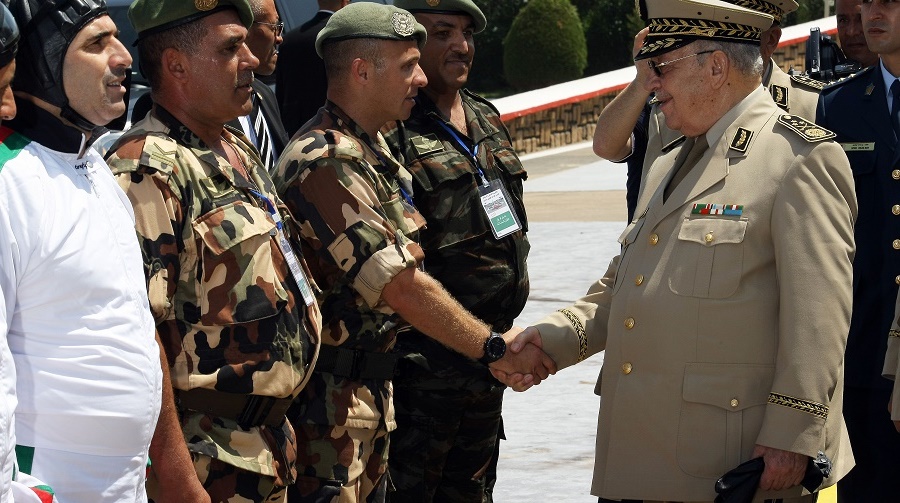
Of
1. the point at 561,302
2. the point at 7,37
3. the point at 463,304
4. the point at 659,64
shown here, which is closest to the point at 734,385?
the point at 659,64

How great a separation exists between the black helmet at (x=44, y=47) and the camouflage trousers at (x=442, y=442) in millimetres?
2407

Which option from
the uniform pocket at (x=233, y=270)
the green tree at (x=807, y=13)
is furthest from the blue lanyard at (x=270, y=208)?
the green tree at (x=807, y=13)

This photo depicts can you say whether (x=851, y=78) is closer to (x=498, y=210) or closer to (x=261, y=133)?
(x=498, y=210)

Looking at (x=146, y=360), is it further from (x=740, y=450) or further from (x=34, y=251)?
(x=740, y=450)

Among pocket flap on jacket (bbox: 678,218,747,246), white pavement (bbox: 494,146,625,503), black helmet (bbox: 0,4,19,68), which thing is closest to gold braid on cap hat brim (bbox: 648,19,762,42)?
pocket flap on jacket (bbox: 678,218,747,246)

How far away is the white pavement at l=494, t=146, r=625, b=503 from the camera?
5887 mm

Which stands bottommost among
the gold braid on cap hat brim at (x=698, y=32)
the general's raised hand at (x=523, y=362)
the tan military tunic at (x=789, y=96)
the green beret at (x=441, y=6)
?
the general's raised hand at (x=523, y=362)

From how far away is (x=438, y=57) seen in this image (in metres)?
5.33

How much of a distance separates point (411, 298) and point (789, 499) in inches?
53.1

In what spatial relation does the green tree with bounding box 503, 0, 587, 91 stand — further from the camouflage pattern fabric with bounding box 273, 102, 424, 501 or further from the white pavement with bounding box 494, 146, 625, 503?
the camouflage pattern fabric with bounding box 273, 102, 424, 501

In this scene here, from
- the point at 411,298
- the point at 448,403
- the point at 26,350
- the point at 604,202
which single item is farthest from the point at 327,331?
the point at 604,202

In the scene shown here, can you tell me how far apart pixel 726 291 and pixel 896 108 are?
5.37 ft

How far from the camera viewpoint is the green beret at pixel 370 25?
4504mm

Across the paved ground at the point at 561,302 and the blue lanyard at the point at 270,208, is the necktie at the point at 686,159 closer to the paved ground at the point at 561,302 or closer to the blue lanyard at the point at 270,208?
the blue lanyard at the point at 270,208
